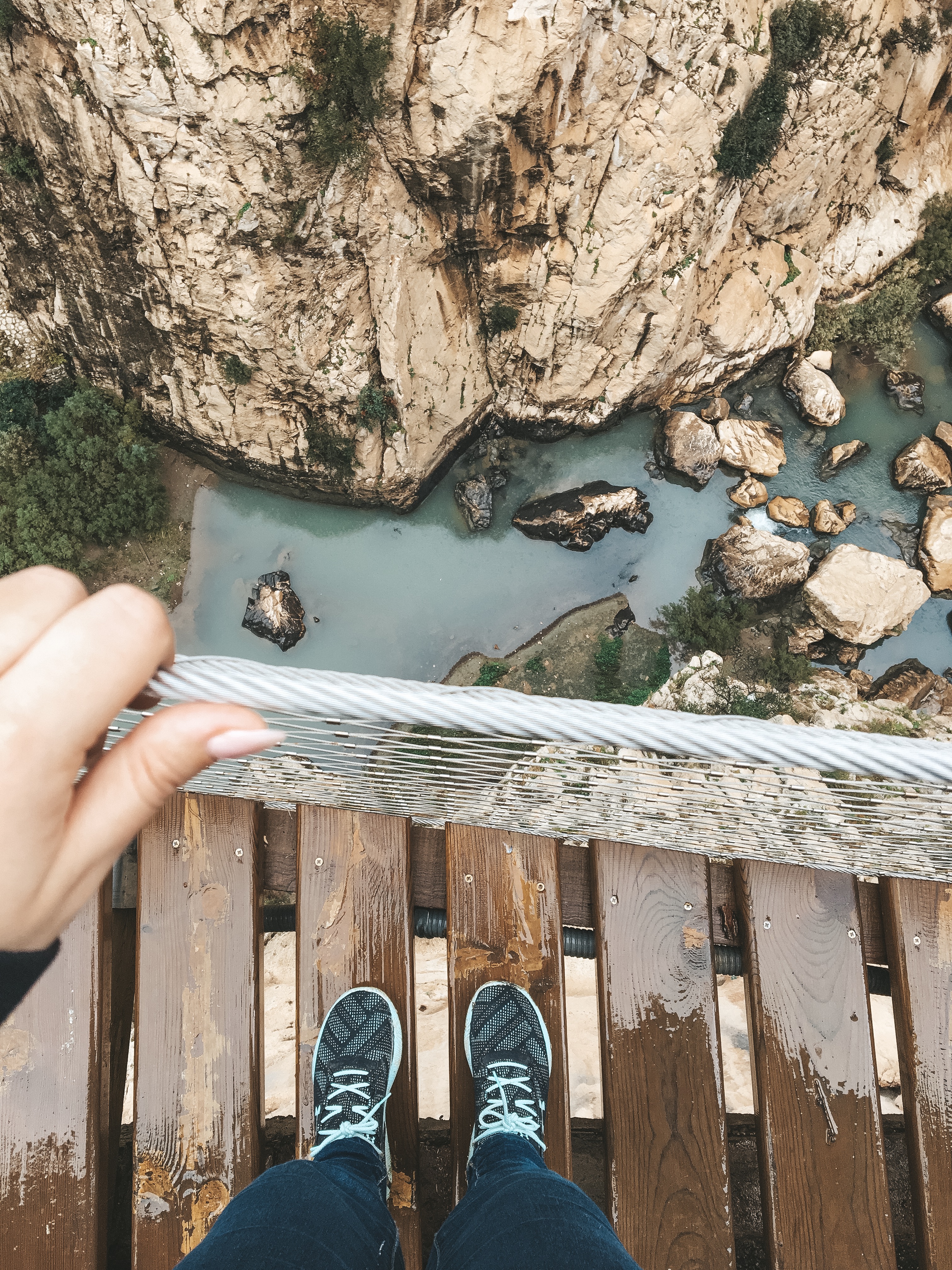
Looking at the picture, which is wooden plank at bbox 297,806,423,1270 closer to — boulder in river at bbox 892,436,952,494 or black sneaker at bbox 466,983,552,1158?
black sneaker at bbox 466,983,552,1158

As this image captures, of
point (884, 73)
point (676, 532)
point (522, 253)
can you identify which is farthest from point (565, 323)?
point (884, 73)

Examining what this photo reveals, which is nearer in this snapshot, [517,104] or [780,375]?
[517,104]

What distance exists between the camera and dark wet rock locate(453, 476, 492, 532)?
6250 mm

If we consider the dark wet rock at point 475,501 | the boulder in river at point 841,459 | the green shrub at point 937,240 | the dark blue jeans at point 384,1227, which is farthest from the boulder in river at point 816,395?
the dark blue jeans at point 384,1227

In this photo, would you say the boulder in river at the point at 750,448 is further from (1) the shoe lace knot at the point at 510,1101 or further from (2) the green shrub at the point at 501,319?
(1) the shoe lace knot at the point at 510,1101

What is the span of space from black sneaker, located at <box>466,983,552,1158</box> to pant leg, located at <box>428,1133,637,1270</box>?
179 mm

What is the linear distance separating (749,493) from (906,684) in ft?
7.96

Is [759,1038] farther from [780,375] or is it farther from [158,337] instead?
[780,375]

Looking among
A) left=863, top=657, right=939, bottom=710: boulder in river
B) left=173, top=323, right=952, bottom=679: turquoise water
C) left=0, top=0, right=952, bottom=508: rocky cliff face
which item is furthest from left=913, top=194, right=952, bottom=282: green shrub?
left=863, top=657, right=939, bottom=710: boulder in river

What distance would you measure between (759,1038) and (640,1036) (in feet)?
1.30

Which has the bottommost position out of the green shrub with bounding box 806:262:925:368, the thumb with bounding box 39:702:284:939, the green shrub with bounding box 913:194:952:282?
the thumb with bounding box 39:702:284:939

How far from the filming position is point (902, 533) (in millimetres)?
6309

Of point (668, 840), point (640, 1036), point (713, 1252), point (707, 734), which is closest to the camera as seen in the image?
point (707, 734)

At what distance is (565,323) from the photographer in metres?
5.42
